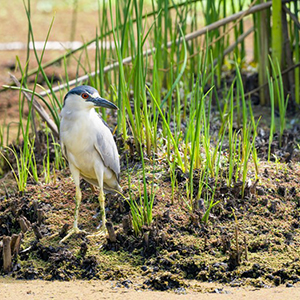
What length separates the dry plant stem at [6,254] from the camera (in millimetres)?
3217

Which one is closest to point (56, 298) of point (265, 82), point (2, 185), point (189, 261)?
point (189, 261)

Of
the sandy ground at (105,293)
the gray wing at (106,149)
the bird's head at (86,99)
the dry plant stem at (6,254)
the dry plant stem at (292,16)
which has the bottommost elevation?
the sandy ground at (105,293)

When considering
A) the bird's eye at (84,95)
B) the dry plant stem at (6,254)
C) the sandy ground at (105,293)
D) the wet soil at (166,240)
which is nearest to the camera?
the sandy ground at (105,293)

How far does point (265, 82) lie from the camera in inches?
212

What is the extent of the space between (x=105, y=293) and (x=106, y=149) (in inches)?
38.8

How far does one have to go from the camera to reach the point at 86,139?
3547 mm

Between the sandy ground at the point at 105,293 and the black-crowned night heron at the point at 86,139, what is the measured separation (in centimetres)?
45

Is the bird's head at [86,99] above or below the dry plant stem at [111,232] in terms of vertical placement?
above

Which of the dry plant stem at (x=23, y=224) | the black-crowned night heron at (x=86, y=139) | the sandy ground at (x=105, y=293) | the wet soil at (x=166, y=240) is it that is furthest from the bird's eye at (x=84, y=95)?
the sandy ground at (x=105, y=293)

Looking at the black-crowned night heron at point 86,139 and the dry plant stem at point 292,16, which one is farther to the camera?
the dry plant stem at point 292,16

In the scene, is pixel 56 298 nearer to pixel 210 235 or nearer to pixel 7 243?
pixel 7 243

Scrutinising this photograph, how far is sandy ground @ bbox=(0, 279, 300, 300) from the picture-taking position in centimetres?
289

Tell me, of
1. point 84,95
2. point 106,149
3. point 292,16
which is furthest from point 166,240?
point 292,16

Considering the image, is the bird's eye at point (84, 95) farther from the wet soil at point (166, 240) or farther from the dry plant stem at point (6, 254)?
the dry plant stem at point (6, 254)
